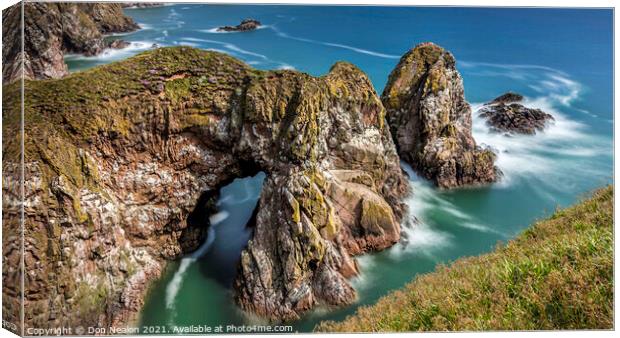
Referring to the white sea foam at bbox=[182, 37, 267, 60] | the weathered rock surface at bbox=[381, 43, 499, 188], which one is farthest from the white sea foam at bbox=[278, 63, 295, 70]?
the weathered rock surface at bbox=[381, 43, 499, 188]

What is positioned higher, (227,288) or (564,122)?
(564,122)

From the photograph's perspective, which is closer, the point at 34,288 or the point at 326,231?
the point at 34,288

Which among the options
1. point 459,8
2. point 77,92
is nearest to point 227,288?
point 77,92

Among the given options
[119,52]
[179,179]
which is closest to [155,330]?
[179,179]

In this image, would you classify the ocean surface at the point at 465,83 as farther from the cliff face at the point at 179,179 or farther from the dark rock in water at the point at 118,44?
the cliff face at the point at 179,179

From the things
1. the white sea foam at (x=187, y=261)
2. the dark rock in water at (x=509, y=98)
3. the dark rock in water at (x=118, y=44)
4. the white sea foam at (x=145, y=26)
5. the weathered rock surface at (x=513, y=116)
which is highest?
the white sea foam at (x=145, y=26)

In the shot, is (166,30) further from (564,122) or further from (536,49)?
(564,122)

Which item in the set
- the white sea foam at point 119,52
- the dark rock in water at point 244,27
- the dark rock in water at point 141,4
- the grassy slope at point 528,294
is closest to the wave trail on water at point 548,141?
the grassy slope at point 528,294

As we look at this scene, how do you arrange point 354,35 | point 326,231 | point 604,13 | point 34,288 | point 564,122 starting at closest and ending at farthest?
point 604,13 → point 34,288 → point 354,35 → point 326,231 → point 564,122
